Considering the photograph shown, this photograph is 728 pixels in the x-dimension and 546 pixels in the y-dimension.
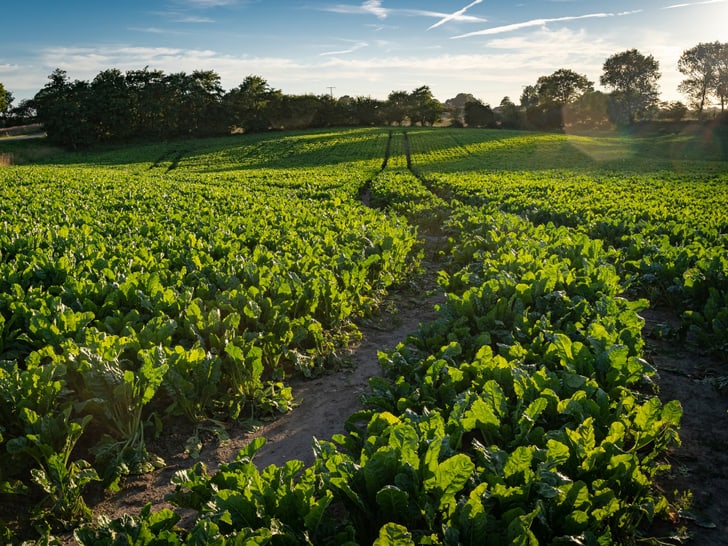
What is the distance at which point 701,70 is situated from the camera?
274ft

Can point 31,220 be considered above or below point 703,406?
above

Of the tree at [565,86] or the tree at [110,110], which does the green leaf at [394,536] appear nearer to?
the tree at [110,110]

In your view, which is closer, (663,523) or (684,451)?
(663,523)

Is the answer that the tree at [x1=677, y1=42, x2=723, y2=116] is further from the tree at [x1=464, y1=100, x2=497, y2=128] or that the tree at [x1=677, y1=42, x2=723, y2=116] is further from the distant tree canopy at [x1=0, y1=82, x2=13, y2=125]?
the distant tree canopy at [x1=0, y1=82, x2=13, y2=125]

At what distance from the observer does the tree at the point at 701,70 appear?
81.7 meters

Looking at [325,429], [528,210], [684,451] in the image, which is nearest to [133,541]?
[325,429]

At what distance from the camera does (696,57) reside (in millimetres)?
83438

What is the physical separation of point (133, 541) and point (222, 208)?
1273 cm

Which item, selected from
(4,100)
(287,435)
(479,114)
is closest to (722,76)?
(479,114)

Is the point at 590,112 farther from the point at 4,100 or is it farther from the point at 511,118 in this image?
the point at 4,100

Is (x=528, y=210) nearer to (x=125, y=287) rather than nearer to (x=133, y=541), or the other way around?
(x=125, y=287)

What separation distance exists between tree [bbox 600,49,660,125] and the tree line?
196mm

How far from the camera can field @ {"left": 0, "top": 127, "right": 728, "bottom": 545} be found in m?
2.84

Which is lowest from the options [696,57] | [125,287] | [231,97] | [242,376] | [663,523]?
[663,523]
